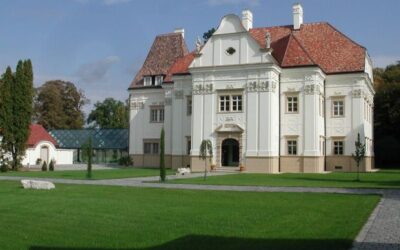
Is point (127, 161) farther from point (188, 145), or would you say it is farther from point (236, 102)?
point (236, 102)

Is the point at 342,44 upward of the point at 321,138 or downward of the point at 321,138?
upward

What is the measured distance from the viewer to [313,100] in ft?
138

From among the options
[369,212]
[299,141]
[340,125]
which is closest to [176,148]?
[299,141]

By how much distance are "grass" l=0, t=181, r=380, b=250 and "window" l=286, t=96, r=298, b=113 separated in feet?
78.0

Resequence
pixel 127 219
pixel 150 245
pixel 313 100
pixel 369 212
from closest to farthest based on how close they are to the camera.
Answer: pixel 150 245, pixel 127 219, pixel 369 212, pixel 313 100

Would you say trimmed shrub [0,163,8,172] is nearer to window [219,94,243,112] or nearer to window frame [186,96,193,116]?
window frame [186,96,193,116]

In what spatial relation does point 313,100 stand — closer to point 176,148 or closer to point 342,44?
point 342,44

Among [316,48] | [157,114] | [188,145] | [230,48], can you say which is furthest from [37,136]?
[316,48]

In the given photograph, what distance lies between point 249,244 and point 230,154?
114ft

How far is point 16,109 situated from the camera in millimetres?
42188

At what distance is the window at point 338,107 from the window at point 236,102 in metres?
8.62

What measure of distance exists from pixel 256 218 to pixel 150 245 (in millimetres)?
4300

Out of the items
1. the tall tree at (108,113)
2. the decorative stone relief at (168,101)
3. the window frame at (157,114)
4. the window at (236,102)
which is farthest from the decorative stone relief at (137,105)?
the tall tree at (108,113)

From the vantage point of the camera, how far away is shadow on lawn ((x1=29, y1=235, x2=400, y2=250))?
9.36 meters
